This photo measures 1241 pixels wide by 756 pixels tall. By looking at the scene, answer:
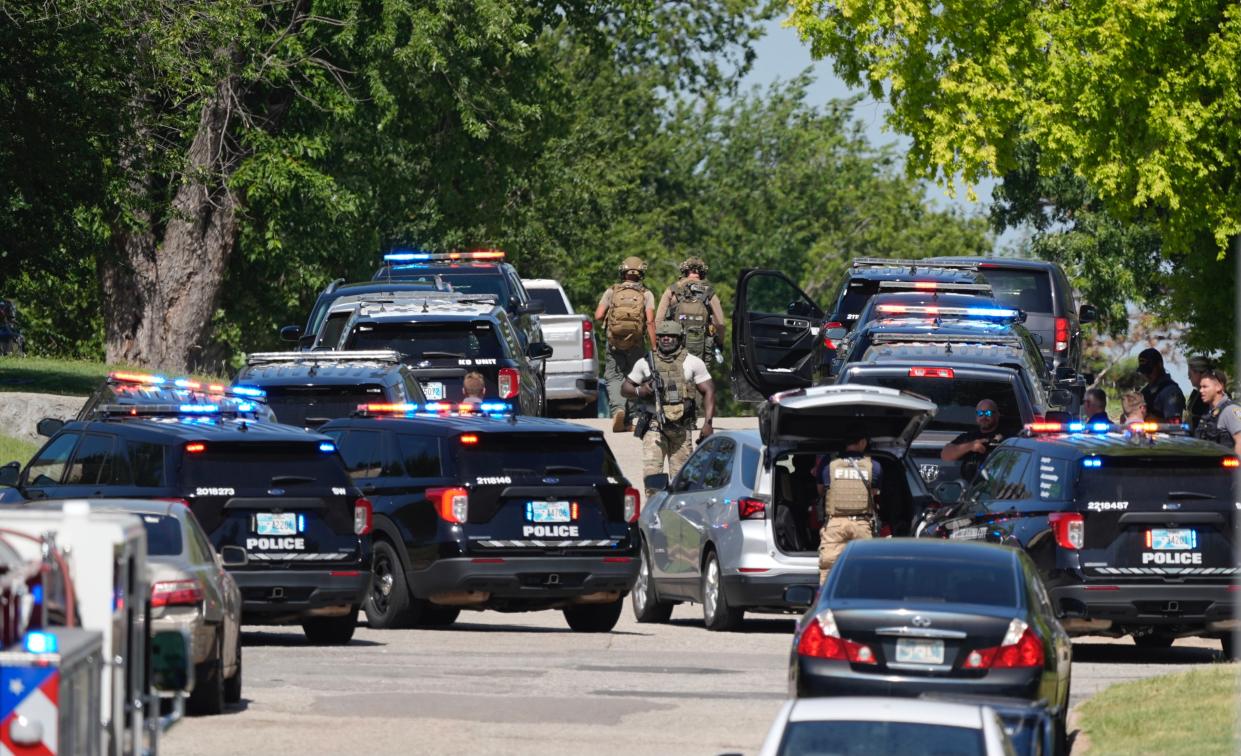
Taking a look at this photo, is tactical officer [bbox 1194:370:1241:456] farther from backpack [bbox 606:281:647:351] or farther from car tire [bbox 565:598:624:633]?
backpack [bbox 606:281:647:351]

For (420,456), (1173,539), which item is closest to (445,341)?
(420,456)

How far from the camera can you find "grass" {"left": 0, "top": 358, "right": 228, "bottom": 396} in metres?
32.8

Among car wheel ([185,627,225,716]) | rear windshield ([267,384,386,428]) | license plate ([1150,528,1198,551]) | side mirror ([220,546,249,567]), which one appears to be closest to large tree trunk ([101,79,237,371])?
rear windshield ([267,384,386,428])

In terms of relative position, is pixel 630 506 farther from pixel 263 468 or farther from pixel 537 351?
pixel 537 351

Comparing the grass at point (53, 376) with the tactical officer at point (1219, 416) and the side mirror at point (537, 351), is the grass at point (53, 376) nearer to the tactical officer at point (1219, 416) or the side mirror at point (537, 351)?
the side mirror at point (537, 351)

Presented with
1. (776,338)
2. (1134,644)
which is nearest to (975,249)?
(776,338)

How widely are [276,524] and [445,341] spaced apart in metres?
7.87

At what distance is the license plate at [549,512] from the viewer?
19.0 m

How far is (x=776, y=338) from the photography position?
93.8 feet

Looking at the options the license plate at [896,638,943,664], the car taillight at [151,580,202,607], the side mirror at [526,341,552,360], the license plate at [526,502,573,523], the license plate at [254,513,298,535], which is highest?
Result: the side mirror at [526,341,552,360]

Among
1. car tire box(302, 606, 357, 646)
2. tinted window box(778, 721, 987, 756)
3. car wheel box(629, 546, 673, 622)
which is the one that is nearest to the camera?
tinted window box(778, 721, 987, 756)

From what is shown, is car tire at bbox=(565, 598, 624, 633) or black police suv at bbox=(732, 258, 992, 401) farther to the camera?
black police suv at bbox=(732, 258, 992, 401)

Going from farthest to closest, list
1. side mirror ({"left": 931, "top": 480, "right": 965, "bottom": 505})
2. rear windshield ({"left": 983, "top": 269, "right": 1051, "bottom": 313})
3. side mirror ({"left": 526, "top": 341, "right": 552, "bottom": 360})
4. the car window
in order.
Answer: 1. rear windshield ({"left": 983, "top": 269, "right": 1051, "bottom": 313})
2. side mirror ({"left": 526, "top": 341, "right": 552, "bottom": 360})
3. side mirror ({"left": 931, "top": 480, "right": 965, "bottom": 505})
4. the car window

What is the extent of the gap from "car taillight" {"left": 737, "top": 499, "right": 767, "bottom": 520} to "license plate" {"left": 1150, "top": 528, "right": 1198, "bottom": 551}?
113 inches
